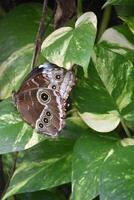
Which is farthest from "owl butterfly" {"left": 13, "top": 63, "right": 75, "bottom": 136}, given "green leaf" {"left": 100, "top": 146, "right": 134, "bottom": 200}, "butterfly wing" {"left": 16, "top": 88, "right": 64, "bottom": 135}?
"green leaf" {"left": 100, "top": 146, "right": 134, "bottom": 200}

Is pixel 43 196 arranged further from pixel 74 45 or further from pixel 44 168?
pixel 74 45

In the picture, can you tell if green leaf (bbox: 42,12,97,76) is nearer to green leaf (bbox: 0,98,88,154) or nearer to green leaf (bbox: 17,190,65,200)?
green leaf (bbox: 0,98,88,154)

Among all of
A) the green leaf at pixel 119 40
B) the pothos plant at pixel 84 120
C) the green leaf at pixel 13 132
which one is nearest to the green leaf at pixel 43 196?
the pothos plant at pixel 84 120

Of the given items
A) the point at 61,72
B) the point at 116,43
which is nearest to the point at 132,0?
the point at 116,43

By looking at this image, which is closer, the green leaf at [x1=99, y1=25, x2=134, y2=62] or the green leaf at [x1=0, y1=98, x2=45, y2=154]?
the green leaf at [x1=0, y1=98, x2=45, y2=154]

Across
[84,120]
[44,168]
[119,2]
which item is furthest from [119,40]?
[44,168]

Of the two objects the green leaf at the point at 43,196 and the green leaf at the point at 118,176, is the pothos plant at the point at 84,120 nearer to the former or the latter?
the green leaf at the point at 118,176
